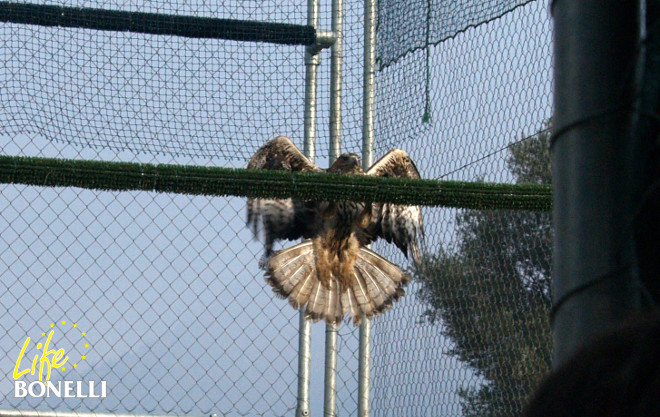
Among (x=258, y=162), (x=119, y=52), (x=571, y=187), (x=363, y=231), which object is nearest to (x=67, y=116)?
(x=119, y=52)

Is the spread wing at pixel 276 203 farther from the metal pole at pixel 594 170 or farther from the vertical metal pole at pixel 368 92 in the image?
the metal pole at pixel 594 170

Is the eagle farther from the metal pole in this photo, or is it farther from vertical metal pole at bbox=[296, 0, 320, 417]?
the metal pole

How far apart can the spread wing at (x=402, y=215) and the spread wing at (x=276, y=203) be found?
382 millimetres

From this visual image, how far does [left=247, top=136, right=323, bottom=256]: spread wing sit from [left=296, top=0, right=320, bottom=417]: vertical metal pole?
19 cm

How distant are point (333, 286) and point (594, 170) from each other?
15.4 feet

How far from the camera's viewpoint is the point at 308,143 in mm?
5102

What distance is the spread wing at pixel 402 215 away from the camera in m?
5.31

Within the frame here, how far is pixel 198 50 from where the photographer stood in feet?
16.8

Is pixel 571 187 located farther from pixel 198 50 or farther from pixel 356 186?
pixel 198 50

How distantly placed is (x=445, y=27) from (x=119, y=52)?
1607 millimetres

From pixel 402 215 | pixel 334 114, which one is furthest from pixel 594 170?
pixel 402 215

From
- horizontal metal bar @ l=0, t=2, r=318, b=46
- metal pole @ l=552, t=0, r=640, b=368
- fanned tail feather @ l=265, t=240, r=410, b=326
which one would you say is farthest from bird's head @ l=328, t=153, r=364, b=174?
metal pole @ l=552, t=0, r=640, b=368

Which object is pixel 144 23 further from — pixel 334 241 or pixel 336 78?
pixel 334 241

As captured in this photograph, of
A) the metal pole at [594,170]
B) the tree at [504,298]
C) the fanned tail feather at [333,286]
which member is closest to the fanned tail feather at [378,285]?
the fanned tail feather at [333,286]
